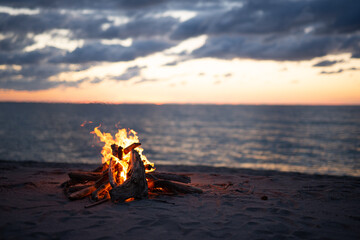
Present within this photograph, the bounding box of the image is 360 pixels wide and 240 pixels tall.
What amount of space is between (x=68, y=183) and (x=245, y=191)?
5.52 metres

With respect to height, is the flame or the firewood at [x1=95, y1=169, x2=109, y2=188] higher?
the flame

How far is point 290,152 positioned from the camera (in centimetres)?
2977

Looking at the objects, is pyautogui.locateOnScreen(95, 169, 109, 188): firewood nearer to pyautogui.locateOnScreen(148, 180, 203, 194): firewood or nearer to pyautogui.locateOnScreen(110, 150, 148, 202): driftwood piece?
pyautogui.locateOnScreen(110, 150, 148, 202): driftwood piece

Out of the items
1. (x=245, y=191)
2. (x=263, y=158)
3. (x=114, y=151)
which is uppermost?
(x=114, y=151)

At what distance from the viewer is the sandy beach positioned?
16.6 feet

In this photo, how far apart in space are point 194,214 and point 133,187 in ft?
6.09

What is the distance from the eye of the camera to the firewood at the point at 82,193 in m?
6.95

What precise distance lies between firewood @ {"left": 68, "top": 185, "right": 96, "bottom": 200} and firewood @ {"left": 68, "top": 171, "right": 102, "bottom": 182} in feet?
3.07

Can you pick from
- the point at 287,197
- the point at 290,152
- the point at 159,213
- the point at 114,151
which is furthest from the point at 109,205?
the point at 290,152

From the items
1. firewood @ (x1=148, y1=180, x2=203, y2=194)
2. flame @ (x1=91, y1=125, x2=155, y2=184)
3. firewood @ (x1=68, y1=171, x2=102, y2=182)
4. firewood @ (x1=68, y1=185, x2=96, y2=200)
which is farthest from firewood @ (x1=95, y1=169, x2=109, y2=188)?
firewood @ (x1=148, y1=180, x2=203, y2=194)

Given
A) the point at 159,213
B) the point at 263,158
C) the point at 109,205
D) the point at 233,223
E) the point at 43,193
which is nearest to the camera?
the point at 233,223

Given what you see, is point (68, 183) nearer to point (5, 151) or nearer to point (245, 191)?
point (245, 191)

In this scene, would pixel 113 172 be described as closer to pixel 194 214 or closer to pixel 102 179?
pixel 102 179

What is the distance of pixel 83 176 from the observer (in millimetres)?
8320
